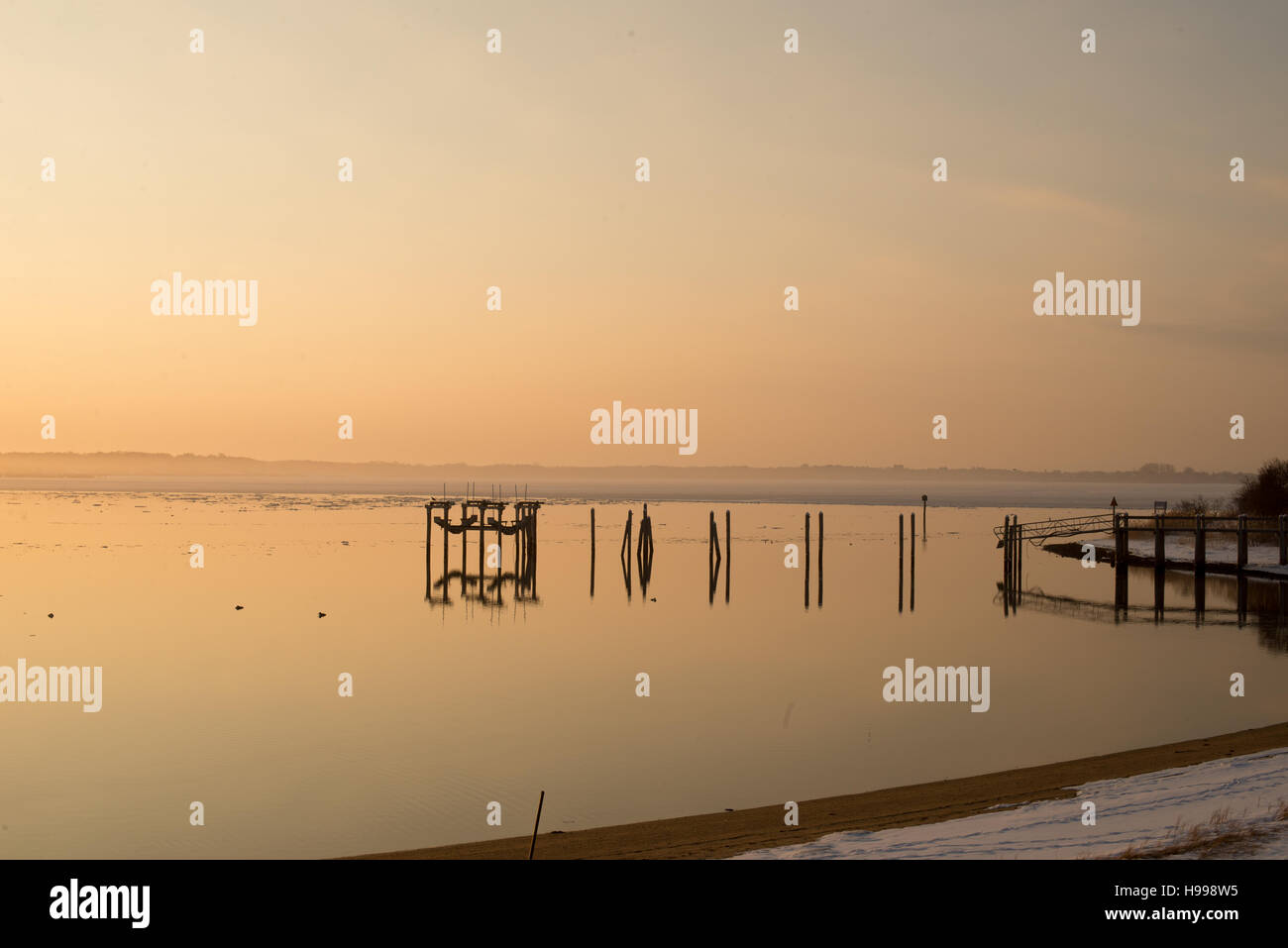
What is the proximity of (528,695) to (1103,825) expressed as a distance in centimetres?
1785

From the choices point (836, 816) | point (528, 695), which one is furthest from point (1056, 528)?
point (836, 816)

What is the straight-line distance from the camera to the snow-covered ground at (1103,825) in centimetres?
913

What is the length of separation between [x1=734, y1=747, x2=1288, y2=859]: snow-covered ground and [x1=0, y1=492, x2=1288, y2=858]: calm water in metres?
5.65

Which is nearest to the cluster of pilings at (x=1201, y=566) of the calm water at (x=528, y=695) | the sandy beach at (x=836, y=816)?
the calm water at (x=528, y=695)

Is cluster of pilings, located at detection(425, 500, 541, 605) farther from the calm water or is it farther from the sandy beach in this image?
the sandy beach

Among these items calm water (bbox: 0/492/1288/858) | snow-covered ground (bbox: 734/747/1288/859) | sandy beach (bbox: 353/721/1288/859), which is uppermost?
snow-covered ground (bbox: 734/747/1288/859)

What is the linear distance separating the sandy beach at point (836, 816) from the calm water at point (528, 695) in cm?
125

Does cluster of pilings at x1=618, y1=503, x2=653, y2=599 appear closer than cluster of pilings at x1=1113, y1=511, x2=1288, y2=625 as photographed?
No

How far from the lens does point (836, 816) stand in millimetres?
14281

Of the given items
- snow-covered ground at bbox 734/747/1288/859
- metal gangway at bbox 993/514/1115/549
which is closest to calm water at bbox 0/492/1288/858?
metal gangway at bbox 993/514/1115/549

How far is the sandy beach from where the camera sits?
1266 centimetres

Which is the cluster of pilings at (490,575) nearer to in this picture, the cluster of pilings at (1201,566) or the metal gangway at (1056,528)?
the metal gangway at (1056,528)

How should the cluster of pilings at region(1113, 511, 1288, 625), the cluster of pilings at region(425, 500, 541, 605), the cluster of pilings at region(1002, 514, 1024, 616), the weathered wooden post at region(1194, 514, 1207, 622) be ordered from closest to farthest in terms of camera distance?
the cluster of pilings at region(1113, 511, 1288, 625) → the weathered wooden post at region(1194, 514, 1207, 622) → the cluster of pilings at region(1002, 514, 1024, 616) → the cluster of pilings at region(425, 500, 541, 605)
